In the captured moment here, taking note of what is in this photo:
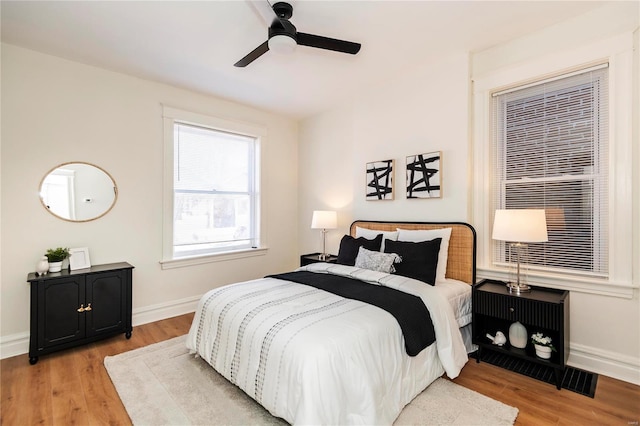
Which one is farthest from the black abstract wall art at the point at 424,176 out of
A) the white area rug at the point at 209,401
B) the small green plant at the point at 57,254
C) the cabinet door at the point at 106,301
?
the small green plant at the point at 57,254

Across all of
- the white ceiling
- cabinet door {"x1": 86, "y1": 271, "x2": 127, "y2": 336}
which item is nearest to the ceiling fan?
the white ceiling

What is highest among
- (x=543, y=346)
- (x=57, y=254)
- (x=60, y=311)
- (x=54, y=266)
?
(x=57, y=254)

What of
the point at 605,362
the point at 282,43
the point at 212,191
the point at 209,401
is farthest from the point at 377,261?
the point at 212,191

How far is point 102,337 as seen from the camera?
2984 millimetres

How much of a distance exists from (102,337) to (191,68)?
2.91 meters

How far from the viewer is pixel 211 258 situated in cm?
420

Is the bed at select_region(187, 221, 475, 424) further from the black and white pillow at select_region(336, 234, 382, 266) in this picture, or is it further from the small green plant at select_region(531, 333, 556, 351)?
the small green plant at select_region(531, 333, 556, 351)

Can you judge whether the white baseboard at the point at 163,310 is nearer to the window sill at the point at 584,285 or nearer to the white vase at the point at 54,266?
the white vase at the point at 54,266

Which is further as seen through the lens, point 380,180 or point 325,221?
point 325,221

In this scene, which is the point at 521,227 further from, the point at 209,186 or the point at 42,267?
the point at 42,267

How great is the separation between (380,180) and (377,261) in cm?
125

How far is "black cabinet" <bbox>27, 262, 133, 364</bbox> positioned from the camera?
2643mm

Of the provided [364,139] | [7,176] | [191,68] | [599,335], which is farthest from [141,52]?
[599,335]

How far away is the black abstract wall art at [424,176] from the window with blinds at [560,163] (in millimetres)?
538
